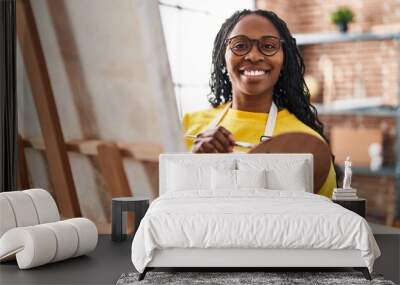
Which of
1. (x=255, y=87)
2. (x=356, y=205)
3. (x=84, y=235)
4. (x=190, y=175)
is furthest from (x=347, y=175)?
(x=84, y=235)

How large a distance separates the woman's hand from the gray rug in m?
1.88

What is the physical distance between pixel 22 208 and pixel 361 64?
3.25 meters

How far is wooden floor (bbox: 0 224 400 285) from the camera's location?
4.57m

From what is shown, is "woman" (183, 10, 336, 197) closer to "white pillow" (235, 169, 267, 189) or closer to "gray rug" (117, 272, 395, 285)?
"white pillow" (235, 169, 267, 189)

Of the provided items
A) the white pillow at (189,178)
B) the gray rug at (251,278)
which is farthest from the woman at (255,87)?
the gray rug at (251,278)

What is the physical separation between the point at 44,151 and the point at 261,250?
3.24m

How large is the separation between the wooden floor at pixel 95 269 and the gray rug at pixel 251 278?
14cm

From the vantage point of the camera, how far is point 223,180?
5766 millimetres

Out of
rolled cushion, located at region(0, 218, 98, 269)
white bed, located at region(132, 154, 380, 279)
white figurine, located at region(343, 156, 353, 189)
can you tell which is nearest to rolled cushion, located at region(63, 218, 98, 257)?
rolled cushion, located at region(0, 218, 98, 269)

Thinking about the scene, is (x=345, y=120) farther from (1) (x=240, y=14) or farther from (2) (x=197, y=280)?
(2) (x=197, y=280)

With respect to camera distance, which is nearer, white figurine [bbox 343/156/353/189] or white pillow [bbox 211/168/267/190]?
white pillow [bbox 211/168/267/190]

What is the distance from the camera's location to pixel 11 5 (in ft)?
21.4

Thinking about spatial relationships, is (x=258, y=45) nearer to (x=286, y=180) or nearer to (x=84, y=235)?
(x=286, y=180)

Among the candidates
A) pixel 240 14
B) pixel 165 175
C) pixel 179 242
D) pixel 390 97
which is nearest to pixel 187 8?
pixel 240 14
